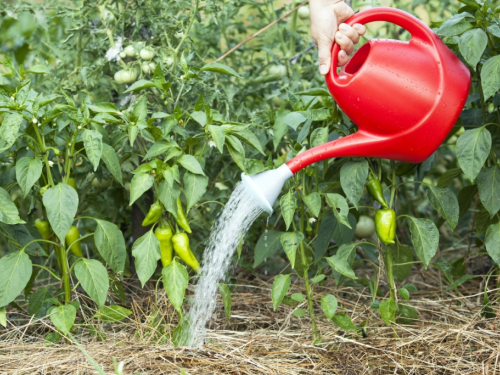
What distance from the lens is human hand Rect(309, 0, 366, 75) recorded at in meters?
1.35

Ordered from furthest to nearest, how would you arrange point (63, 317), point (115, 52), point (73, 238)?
point (115, 52) → point (73, 238) → point (63, 317)

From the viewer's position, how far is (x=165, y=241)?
1.40 metres

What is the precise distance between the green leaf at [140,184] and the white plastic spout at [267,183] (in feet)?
0.74

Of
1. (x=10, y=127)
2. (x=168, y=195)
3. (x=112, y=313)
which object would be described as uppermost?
(x=10, y=127)

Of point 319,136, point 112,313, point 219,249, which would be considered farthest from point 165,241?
point 319,136

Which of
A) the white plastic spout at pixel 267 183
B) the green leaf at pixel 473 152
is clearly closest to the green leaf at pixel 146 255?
the white plastic spout at pixel 267 183

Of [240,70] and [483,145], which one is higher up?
[483,145]

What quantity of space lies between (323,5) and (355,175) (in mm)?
430

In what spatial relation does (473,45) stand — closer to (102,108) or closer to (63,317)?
(102,108)

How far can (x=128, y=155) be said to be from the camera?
1521mm

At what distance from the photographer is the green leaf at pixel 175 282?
4.36ft

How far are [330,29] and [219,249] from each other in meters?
0.63

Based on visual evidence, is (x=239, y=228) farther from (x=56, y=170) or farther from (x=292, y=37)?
(x=292, y=37)

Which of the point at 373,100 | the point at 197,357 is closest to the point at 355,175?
the point at 373,100
